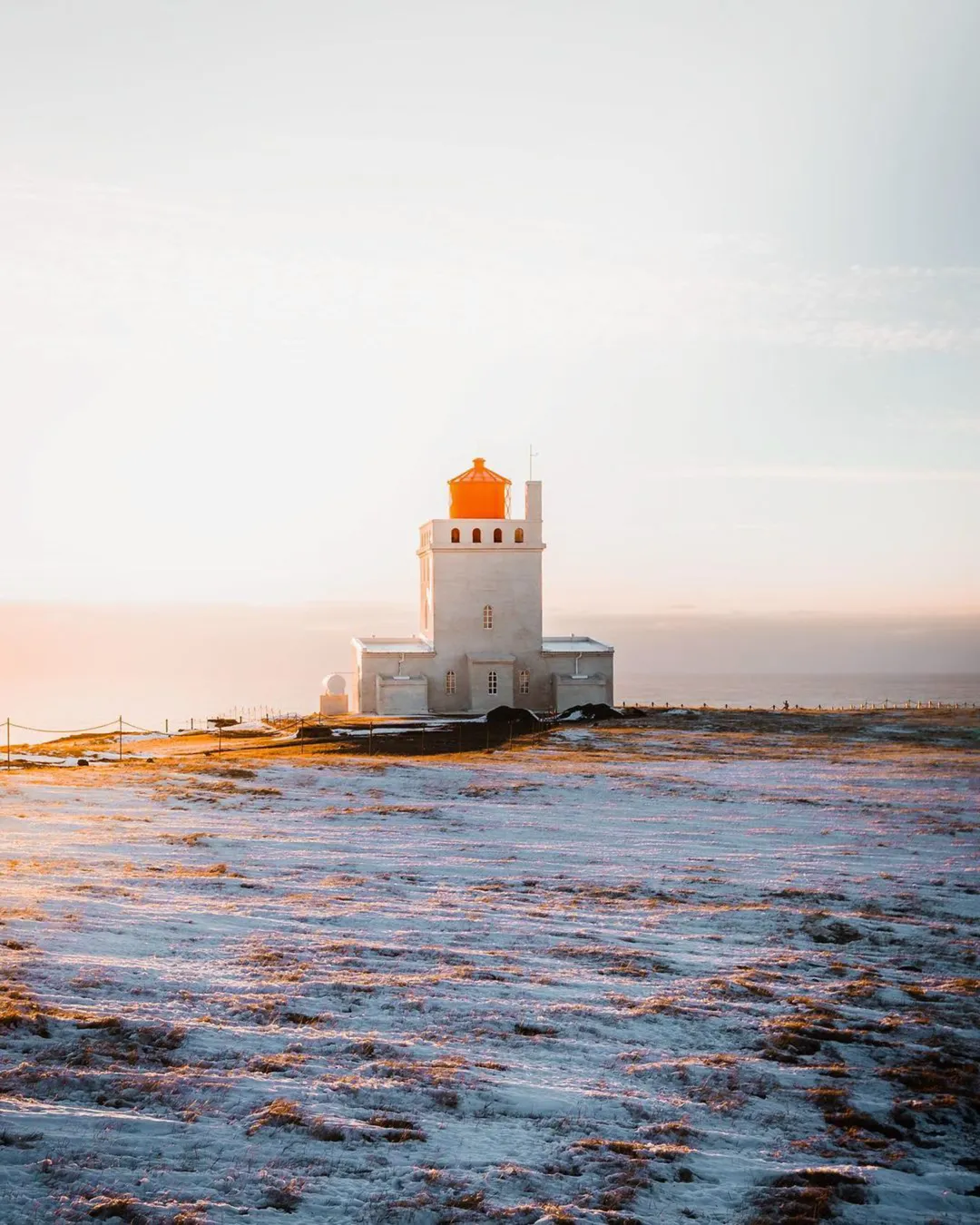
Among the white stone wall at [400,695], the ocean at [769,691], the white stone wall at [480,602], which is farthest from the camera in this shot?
the ocean at [769,691]

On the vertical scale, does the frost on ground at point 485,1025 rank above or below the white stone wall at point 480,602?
below

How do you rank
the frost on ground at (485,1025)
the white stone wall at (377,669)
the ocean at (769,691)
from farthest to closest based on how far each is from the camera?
the ocean at (769,691) < the white stone wall at (377,669) < the frost on ground at (485,1025)

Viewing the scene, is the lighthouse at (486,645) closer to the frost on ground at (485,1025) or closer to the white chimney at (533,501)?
the white chimney at (533,501)

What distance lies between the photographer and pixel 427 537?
42.2 m

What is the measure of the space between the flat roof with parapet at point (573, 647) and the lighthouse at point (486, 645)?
0.08 metres

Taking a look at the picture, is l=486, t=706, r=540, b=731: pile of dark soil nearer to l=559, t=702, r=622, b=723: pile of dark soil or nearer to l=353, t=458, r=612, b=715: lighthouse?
l=559, t=702, r=622, b=723: pile of dark soil

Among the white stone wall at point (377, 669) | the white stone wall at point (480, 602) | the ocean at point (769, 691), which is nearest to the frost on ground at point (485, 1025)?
the white stone wall at point (377, 669)

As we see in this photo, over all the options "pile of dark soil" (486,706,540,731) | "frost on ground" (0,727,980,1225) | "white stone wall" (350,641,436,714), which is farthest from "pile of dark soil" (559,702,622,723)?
"frost on ground" (0,727,980,1225)

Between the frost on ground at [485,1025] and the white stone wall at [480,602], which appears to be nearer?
the frost on ground at [485,1025]

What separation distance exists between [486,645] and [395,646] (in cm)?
405

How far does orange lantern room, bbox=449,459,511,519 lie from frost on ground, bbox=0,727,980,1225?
2802 centimetres

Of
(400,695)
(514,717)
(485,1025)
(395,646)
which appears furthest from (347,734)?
(485,1025)

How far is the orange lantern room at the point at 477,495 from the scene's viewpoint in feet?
141

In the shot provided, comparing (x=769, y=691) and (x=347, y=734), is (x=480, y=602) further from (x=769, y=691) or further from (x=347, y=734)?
(x=769, y=691)
